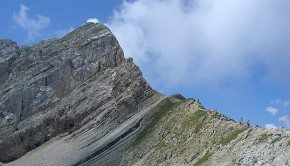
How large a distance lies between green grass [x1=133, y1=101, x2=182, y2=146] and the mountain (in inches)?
11.1

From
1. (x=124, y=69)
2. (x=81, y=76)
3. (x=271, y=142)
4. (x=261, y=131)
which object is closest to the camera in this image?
(x=271, y=142)

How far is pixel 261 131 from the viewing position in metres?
81.2

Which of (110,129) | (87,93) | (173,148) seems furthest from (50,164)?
(173,148)

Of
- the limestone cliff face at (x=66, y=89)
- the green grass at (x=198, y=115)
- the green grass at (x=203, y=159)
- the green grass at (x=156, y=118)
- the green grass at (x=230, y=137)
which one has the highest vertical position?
the limestone cliff face at (x=66, y=89)

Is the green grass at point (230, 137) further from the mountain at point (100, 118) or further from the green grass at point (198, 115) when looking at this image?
the green grass at point (198, 115)

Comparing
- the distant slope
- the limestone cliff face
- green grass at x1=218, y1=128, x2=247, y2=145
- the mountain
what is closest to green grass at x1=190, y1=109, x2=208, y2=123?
the distant slope

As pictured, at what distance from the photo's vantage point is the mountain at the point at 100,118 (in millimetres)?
89750

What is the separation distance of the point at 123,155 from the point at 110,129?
15.4 meters

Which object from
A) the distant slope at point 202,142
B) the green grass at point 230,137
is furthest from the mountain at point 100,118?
the green grass at point 230,137

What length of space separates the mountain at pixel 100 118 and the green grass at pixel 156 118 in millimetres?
281

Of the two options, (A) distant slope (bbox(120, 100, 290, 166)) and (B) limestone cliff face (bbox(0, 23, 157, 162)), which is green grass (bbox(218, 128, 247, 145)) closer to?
(A) distant slope (bbox(120, 100, 290, 166))

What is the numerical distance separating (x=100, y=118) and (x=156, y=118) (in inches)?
794

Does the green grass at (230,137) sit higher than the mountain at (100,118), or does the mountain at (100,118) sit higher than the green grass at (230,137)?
the mountain at (100,118)

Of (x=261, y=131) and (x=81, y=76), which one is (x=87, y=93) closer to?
(x=81, y=76)
